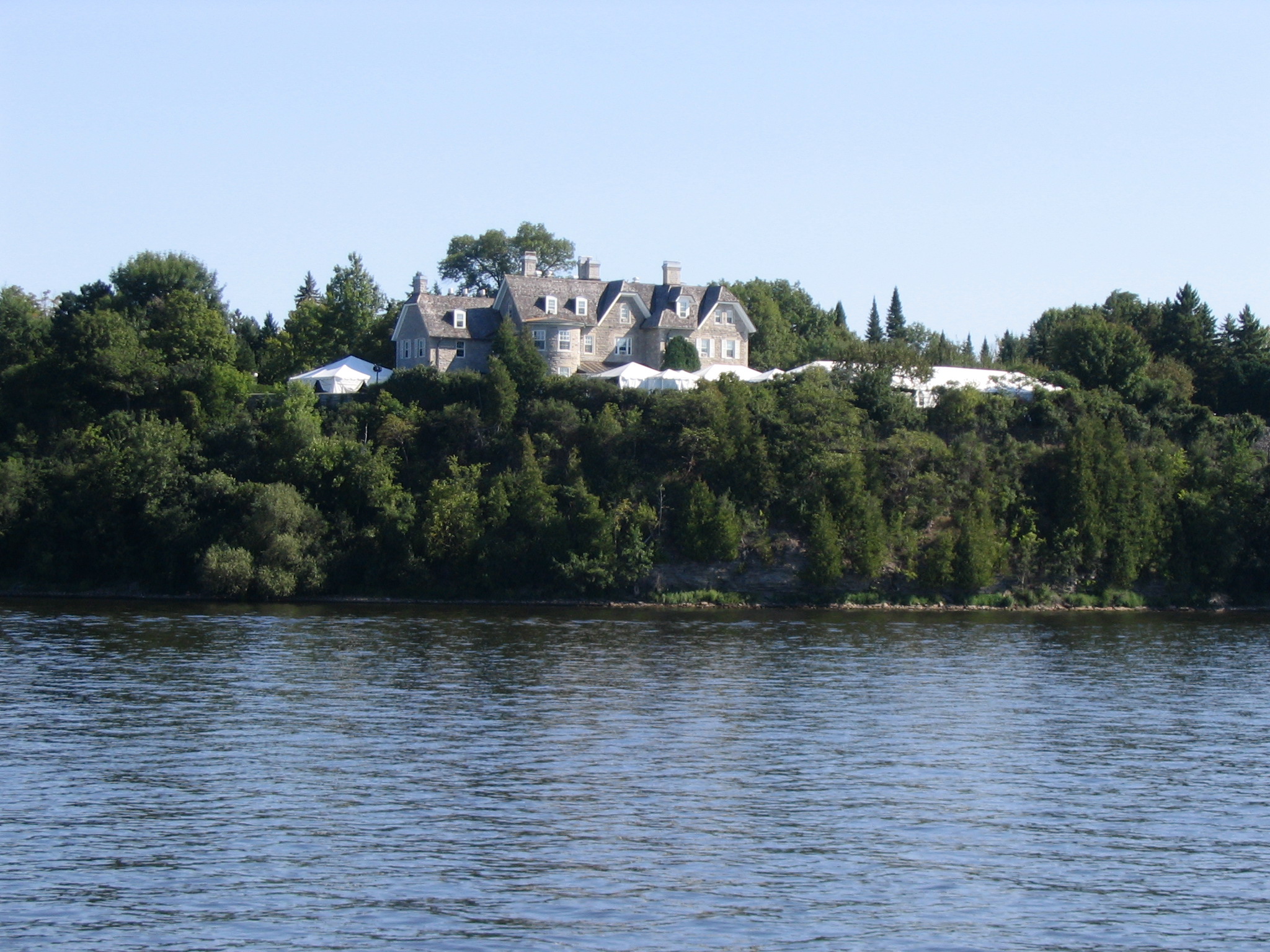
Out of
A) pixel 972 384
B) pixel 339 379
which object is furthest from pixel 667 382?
pixel 339 379

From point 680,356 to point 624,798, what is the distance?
209 ft

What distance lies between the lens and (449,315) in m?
91.6

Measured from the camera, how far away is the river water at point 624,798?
801 inches

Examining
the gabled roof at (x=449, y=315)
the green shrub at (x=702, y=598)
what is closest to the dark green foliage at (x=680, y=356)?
the gabled roof at (x=449, y=315)

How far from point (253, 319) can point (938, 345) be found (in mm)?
57644

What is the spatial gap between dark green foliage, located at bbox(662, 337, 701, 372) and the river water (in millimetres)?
40795

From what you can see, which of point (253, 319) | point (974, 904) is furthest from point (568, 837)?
point (253, 319)

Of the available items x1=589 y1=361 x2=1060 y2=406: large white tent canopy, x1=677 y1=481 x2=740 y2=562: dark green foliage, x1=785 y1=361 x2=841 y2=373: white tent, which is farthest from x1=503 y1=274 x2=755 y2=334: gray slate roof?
x1=677 y1=481 x2=740 y2=562: dark green foliage

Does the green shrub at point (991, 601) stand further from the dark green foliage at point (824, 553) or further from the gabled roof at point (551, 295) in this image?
the gabled roof at point (551, 295)

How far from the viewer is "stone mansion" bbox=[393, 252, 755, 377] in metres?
90.0

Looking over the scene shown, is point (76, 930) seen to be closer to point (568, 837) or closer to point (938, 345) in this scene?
point (568, 837)

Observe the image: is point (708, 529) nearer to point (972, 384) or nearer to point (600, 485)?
point (600, 485)

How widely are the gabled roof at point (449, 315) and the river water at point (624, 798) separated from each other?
1654 inches

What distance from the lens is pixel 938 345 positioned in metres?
111
